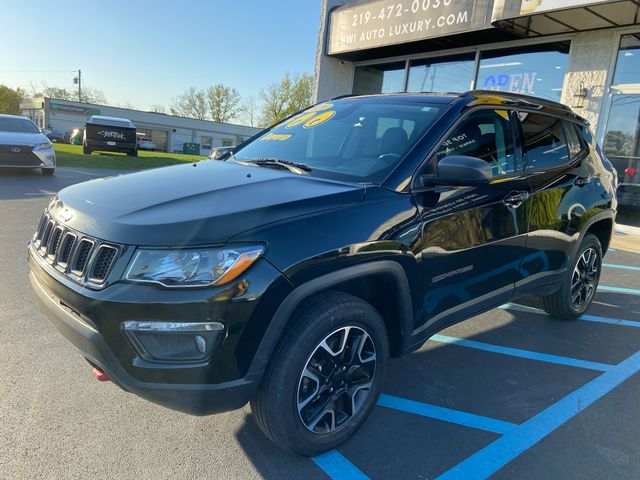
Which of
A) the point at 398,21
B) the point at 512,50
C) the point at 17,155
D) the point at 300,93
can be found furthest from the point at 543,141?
the point at 300,93

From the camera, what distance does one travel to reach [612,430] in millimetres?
2699

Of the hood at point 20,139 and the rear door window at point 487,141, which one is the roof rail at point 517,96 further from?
the hood at point 20,139

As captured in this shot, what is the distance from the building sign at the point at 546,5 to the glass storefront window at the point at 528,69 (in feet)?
6.81

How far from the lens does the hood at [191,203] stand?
1943 mm

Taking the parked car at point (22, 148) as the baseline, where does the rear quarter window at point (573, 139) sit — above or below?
above

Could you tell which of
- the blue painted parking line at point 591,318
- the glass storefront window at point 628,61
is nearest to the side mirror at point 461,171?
the blue painted parking line at point 591,318

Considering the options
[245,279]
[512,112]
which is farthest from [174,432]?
[512,112]

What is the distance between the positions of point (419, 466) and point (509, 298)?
1513 mm

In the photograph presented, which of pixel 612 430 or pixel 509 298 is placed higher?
pixel 509 298

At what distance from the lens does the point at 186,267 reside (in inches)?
74.5

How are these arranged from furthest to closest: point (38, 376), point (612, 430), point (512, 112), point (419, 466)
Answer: point (512, 112), point (38, 376), point (612, 430), point (419, 466)

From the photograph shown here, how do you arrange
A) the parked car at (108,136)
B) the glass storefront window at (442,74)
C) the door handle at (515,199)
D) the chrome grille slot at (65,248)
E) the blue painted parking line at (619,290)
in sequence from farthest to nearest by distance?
the parked car at (108,136), the glass storefront window at (442,74), the blue painted parking line at (619,290), the door handle at (515,199), the chrome grille slot at (65,248)

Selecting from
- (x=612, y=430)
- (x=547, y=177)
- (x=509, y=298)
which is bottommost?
(x=612, y=430)

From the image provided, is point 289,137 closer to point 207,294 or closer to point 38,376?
point 207,294
